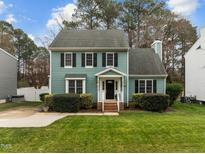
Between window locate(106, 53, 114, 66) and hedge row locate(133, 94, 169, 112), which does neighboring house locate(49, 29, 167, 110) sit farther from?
hedge row locate(133, 94, 169, 112)

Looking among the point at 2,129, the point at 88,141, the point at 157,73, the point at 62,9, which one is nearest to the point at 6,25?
the point at 62,9

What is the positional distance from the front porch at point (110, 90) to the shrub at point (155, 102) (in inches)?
84.1

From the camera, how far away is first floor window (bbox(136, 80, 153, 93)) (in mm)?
25734

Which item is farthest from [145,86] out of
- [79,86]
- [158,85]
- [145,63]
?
[79,86]

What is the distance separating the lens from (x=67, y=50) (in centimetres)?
2541

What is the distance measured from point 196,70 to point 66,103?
17.4 meters

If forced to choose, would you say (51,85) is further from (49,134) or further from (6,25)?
(6,25)

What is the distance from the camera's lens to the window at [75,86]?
25234 mm

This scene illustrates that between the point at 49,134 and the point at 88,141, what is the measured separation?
207cm

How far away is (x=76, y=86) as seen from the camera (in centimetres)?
2527

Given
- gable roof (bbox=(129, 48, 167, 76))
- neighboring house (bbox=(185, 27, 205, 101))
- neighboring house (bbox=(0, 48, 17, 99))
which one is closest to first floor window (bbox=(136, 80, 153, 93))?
gable roof (bbox=(129, 48, 167, 76))

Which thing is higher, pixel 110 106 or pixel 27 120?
pixel 110 106

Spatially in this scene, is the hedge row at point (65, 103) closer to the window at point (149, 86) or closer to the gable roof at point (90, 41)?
the gable roof at point (90, 41)

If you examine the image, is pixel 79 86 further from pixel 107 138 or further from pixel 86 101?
pixel 107 138
